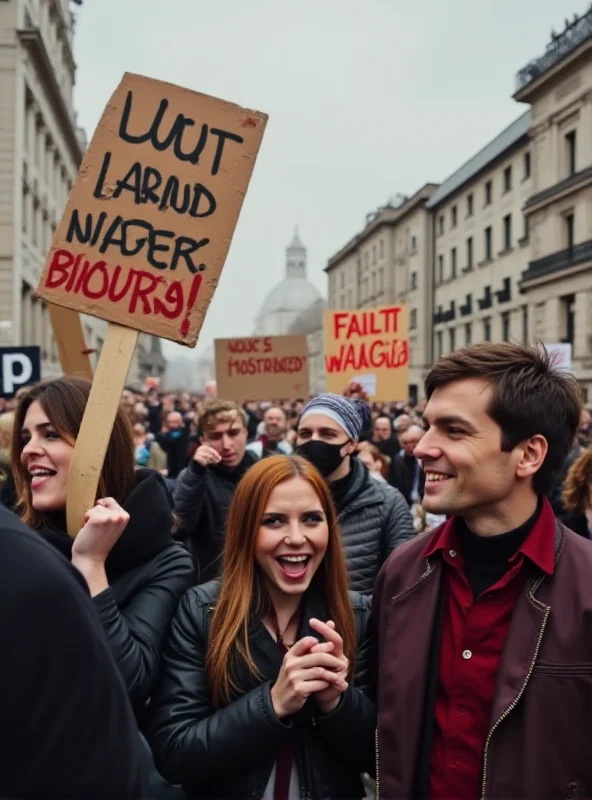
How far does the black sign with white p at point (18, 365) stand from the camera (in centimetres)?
775

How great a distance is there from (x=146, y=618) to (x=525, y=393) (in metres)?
1.25

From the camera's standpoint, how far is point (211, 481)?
4891 mm

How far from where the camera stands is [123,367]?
259 cm

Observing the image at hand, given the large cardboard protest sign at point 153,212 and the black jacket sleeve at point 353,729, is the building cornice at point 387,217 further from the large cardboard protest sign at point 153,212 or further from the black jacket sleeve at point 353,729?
the black jacket sleeve at point 353,729

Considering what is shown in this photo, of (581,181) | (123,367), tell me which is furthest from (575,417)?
(581,181)

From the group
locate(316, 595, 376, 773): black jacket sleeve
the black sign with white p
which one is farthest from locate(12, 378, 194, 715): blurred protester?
the black sign with white p

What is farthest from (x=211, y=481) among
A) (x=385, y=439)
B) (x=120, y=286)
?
(x=385, y=439)

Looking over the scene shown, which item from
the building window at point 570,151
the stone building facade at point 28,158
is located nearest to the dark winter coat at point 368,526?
the stone building facade at point 28,158

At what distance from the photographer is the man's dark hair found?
2.12m

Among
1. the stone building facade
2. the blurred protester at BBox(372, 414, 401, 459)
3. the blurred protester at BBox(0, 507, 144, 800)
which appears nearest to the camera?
the blurred protester at BBox(0, 507, 144, 800)

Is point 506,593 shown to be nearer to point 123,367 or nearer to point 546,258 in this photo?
point 123,367

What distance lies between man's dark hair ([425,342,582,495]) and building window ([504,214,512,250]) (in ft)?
130

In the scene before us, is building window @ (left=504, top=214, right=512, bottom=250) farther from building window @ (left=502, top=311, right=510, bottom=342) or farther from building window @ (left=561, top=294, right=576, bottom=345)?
building window @ (left=561, top=294, right=576, bottom=345)

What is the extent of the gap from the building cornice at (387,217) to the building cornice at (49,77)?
70.3 ft
